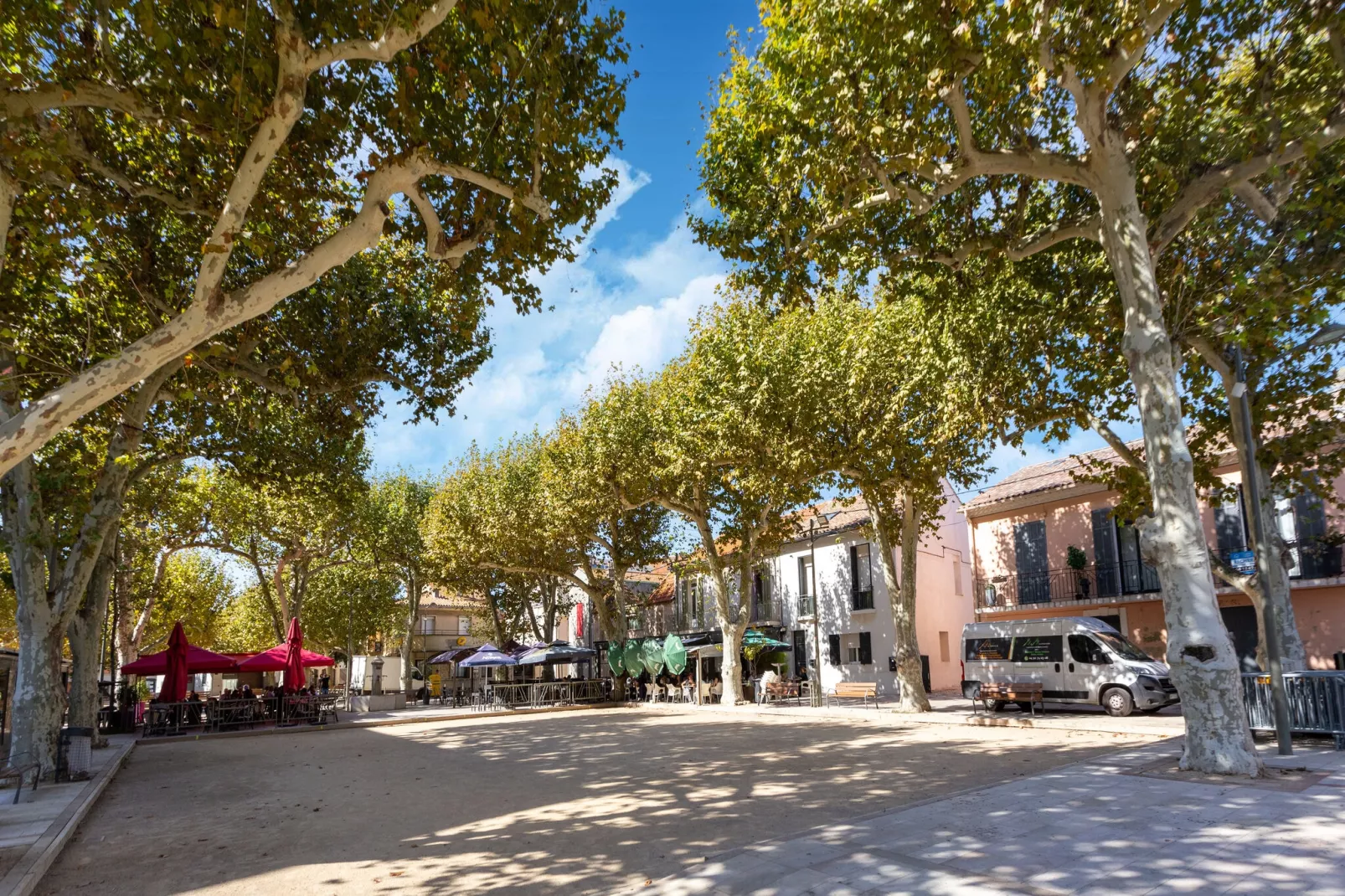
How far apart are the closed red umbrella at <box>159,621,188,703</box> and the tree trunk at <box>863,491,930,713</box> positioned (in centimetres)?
1744

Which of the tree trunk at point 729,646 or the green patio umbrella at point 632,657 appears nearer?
the tree trunk at point 729,646

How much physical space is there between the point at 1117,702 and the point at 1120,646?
137 cm

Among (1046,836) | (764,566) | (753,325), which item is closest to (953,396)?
(753,325)

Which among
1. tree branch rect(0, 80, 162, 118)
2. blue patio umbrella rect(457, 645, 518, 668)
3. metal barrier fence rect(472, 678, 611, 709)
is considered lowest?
metal barrier fence rect(472, 678, 611, 709)

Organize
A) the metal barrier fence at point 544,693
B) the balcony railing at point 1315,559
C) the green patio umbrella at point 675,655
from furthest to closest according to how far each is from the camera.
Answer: the metal barrier fence at point 544,693
the green patio umbrella at point 675,655
the balcony railing at point 1315,559

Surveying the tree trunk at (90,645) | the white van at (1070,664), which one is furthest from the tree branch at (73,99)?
the white van at (1070,664)

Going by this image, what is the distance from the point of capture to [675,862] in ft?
20.8

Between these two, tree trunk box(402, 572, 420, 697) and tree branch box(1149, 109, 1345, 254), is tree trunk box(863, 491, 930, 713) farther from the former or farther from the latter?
tree trunk box(402, 572, 420, 697)

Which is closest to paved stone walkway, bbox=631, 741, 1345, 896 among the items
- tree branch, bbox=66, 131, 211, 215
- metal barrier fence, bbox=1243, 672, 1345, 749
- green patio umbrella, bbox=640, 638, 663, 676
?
metal barrier fence, bbox=1243, 672, 1345, 749

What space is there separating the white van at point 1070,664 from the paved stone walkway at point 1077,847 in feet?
31.9

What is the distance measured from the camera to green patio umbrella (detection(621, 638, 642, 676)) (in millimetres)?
28578

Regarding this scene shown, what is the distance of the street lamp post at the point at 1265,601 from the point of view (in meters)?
9.66

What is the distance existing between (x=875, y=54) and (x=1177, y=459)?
18.9 feet

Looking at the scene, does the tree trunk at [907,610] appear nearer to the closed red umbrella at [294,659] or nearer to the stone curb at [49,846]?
the stone curb at [49,846]
